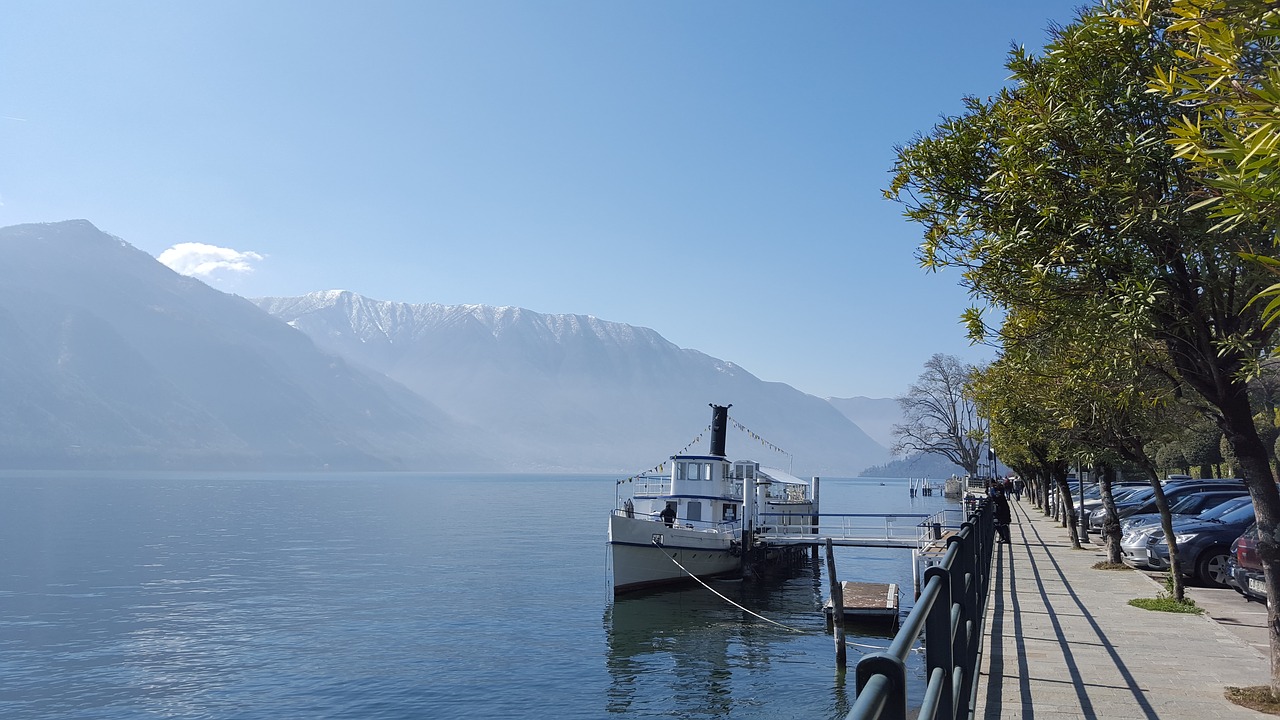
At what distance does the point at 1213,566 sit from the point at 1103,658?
980 cm

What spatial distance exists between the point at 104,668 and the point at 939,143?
2724 cm

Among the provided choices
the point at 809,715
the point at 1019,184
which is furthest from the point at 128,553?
the point at 1019,184

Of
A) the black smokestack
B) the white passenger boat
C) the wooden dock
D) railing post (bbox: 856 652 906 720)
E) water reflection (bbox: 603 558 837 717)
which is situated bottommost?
water reflection (bbox: 603 558 837 717)

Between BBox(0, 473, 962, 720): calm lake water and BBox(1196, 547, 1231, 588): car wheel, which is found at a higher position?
BBox(1196, 547, 1231, 588): car wheel

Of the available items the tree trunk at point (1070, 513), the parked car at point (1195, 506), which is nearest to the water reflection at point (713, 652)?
the tree trunk at point (1070, 513)

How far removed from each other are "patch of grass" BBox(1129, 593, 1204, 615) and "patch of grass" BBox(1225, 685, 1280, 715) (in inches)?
249

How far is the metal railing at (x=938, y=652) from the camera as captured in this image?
2414 millimetres

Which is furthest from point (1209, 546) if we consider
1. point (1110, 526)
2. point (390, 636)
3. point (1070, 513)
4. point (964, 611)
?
point (390, 636)

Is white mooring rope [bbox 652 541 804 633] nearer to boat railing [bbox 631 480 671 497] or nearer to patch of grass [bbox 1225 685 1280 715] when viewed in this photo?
boat railing [bbox 631 480 671 497]

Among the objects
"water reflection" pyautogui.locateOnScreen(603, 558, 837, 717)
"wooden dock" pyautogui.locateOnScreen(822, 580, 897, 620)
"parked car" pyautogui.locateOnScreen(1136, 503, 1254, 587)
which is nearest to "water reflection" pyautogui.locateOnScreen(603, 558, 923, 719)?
"water reflection" pyautogui.locateOnScreen(603, 558, 837, 717)

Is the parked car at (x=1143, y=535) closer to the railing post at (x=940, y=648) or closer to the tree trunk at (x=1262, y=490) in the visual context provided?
the tree trunk at (x=1262, y=490)

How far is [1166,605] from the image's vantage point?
50.5 feet

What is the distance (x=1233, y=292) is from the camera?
30.7 ft

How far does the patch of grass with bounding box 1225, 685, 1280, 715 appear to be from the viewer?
28.7ft
